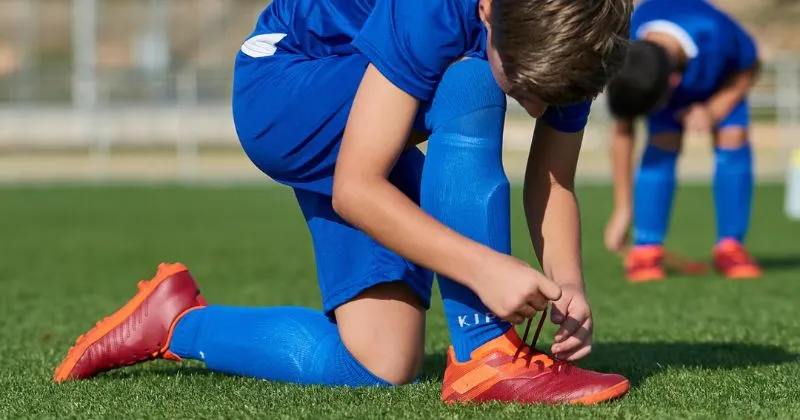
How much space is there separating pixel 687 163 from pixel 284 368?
55.9 feet

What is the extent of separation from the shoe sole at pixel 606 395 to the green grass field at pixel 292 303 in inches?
0.9

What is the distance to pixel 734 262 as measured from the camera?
5.67m

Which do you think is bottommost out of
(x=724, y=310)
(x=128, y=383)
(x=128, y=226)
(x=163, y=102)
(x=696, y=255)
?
(x=163, y=102)

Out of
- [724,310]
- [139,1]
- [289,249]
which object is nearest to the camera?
[724,310]

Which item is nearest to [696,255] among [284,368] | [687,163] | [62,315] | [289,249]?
[289,249]

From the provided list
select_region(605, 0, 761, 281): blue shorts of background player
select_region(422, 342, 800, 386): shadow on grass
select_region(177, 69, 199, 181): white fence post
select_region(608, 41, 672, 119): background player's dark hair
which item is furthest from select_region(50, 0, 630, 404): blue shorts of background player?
select_region(177, 69, 199, 181): white fence post

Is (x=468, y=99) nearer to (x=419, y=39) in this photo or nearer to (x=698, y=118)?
(x=419, y=39)

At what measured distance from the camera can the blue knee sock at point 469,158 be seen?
2320 millimetres

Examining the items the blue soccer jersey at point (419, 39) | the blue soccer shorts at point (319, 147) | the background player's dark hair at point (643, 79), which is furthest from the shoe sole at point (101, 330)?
the background player's dark hair at point (643, 79)

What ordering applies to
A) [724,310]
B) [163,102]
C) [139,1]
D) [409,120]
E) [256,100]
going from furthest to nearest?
[139,1] → [163,102] → [724,310] → [256,100] → [409,120]

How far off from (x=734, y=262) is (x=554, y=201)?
10.8 ft

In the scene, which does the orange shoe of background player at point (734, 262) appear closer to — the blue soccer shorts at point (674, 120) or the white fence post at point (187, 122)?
the blue soccer shorts at point (674, 120)

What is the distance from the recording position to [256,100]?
2.67 m

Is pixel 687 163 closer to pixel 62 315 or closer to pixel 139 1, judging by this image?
pixel 62 315
